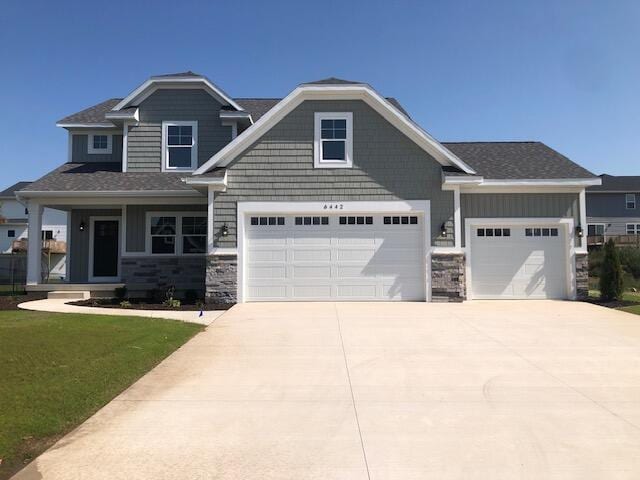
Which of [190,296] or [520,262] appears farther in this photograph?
[190,296]

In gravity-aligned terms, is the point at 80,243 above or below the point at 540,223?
below

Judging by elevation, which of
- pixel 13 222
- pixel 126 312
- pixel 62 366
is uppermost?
pixel 13 222

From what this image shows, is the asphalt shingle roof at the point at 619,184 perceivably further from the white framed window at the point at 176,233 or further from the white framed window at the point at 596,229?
the white framed window at the point at 176,233

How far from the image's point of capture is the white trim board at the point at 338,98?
13.7 meters

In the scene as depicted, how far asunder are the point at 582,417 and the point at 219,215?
1065 centimetres

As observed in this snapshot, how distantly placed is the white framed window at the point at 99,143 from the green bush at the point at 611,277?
17002 millimetres

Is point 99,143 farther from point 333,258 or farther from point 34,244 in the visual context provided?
point 333,258

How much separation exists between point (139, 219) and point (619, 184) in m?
40.2

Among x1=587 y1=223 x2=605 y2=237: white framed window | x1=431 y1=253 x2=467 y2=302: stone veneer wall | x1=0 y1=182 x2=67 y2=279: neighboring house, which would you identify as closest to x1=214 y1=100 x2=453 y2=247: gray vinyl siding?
x1=431 y1=253 x2=467 y2=302: stone veneer wall

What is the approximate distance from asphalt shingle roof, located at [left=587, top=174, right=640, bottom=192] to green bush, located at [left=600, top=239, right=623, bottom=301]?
28.1 m

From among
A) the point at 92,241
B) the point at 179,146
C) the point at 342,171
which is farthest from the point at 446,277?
the point at 92,241

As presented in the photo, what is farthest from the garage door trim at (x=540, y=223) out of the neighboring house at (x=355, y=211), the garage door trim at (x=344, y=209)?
the garage door trim at (x=344, y=209)

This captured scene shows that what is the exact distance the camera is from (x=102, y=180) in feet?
53.0

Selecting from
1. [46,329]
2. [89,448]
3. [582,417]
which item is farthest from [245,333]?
[582,417]
